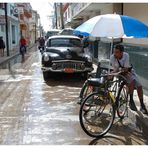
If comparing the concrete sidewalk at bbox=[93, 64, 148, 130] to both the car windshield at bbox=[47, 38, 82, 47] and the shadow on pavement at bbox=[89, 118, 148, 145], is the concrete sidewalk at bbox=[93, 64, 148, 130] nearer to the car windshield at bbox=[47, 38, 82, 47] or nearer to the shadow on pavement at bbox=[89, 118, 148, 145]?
the shadow on pavement at bbox=[89, 118, 148, 145]

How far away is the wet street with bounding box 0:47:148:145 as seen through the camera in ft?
20.1

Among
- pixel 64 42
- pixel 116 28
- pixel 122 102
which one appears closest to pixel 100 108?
pixel 122 102

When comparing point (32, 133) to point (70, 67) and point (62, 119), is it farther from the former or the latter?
point (70, 67)

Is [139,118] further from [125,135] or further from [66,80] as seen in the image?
[66,80]

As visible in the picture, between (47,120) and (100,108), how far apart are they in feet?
4.44

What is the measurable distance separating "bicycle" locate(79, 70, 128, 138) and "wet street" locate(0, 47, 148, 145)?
18 cm

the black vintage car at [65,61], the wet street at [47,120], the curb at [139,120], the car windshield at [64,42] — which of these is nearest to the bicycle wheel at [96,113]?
the wet street at [47,120]

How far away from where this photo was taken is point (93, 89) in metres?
7.57

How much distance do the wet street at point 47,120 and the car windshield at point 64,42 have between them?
303 centimetres

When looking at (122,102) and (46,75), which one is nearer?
(122,102)

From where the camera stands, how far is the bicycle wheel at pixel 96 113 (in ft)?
21.0

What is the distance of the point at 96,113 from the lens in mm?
6707

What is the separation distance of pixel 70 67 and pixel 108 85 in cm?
658

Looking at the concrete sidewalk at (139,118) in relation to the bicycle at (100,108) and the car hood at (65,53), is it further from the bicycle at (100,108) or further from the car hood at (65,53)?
the car hood at (65,53)
